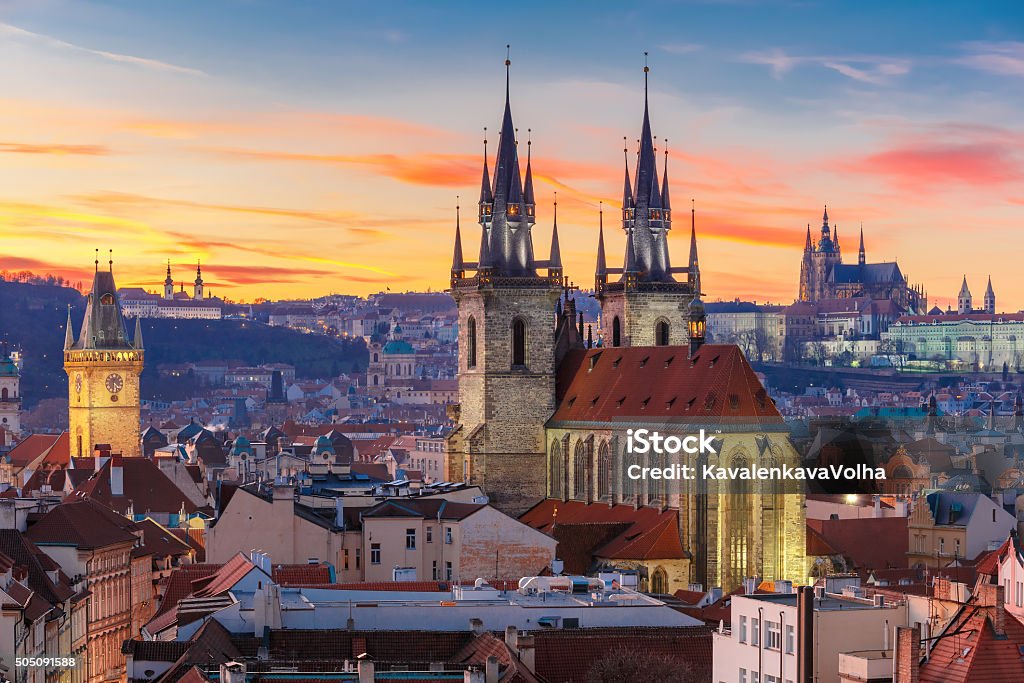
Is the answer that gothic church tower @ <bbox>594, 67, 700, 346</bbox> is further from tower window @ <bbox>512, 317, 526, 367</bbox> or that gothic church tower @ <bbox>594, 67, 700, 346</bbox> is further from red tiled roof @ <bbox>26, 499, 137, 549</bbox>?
red tiled roof @ <bbox>26, 499, 137, 549</bbox>

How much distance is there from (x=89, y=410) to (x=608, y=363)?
1842 inches

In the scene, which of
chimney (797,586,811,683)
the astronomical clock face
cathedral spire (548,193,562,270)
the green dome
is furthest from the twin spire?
the green dome

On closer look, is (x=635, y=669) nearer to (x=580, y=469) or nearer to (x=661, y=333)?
(x=580, y=469)

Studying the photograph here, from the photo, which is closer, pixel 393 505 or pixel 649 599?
pixel 649 599

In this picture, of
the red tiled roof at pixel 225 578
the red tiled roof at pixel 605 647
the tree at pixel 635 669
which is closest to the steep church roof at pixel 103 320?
the red tiled roof at pixel 225 578

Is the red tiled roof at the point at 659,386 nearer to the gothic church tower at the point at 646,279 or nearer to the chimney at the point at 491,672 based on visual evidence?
the gothic church tower at the point at 646,279

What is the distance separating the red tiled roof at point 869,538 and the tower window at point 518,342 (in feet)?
43.9

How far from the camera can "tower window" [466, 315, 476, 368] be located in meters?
97.8

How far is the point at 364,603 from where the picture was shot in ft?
162

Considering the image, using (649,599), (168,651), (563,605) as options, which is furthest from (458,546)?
(168,651)

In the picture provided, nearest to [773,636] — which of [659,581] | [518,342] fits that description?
[659,581]

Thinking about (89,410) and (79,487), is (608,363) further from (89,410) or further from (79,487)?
(89,410)

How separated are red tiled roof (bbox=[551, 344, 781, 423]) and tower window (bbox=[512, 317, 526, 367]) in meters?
1.82

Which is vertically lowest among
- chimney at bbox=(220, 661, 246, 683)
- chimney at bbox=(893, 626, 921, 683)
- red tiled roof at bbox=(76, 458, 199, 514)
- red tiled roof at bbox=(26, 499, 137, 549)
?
chimney at bbox=(220, 661, 246, 683)
